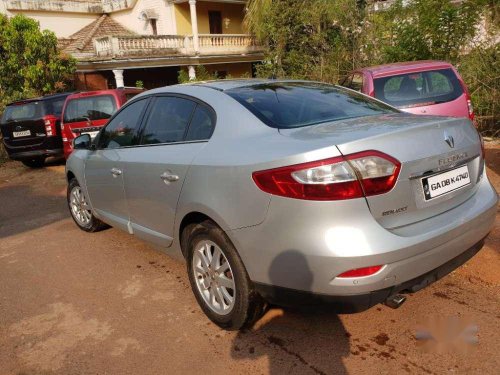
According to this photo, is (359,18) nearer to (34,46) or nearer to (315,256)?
(34,46)

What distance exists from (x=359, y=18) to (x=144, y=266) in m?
12.9

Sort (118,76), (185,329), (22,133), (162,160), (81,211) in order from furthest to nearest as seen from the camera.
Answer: (118,76) → (22,133) → (81,211) → (162,160) → (185,329)

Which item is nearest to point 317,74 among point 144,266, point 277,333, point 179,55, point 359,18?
point 359,18

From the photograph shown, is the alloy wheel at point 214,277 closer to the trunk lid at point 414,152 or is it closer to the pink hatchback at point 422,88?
the trunk lid at point 414,152

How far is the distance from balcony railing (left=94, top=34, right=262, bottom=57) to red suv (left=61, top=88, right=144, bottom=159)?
10.3 metres

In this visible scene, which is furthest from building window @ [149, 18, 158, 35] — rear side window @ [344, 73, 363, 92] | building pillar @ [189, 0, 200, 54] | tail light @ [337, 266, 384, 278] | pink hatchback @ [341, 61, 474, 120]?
tail light @ [337, 266, 384, 278]

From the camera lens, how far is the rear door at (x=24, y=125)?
33.3 feet

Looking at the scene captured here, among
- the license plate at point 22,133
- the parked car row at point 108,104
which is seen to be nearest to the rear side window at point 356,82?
the parked car row at point 108,104

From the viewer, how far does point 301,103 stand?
A: 10.3ft

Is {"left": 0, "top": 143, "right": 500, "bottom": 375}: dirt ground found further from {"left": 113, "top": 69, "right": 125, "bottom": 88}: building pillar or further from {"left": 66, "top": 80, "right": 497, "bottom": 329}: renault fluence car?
{"left": 113, "top": 69, "right": 125, "bottom": 88}: building pillar

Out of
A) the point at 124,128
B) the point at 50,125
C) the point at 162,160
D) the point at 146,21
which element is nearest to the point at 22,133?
the point at 50,125

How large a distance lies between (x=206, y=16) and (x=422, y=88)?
19.7 metres

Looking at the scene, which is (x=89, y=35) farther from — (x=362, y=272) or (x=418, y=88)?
(x=362, y=272)

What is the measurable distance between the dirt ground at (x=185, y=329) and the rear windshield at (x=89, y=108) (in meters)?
5.21
